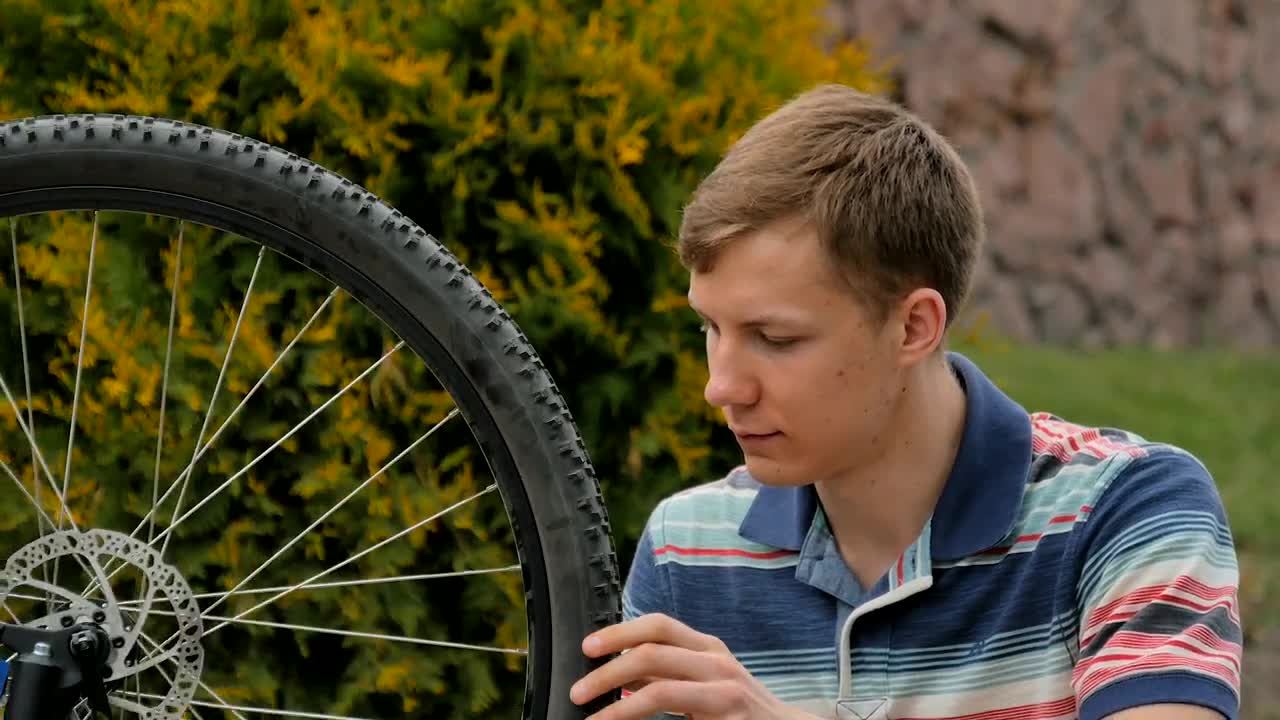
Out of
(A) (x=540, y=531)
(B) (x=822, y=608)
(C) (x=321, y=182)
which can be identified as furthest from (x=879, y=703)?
(C) (x=321, y=182)

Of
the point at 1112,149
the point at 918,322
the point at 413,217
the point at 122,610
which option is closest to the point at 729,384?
the point at 918,322

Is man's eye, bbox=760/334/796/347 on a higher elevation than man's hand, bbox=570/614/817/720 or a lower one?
higher

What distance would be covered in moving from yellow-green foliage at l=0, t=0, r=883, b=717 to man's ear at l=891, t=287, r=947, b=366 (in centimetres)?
70

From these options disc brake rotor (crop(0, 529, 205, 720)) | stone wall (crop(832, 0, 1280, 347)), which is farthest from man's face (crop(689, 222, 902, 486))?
stone wall (crop(832, 0, 1280, 347))

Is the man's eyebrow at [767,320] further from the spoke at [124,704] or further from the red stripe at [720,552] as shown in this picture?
the spoke at [124,704]

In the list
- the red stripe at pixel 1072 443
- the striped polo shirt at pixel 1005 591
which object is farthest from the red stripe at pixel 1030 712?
the red stripe at pixel 1072 443

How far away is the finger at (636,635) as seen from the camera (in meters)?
1.23

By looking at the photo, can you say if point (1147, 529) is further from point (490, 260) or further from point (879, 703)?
point (490, 260)

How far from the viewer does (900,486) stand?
162 cm

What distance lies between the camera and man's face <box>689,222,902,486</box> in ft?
4.77

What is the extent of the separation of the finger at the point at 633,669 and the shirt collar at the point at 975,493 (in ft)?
1.36

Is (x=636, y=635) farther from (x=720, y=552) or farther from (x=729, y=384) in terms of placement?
(x=720, y=552)

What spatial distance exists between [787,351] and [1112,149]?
7212 mm

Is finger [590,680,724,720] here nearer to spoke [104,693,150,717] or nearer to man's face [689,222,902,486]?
man's face [689,222,902,486]
